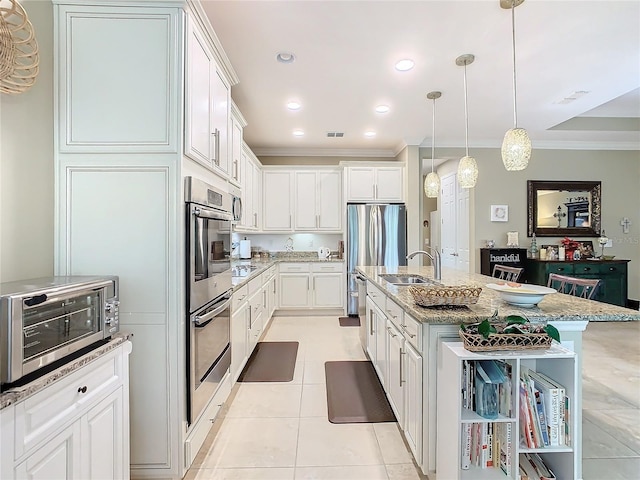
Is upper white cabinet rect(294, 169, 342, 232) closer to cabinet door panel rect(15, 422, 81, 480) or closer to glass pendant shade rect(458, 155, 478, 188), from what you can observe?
glass pendant shade rect(458, 155, 478, 188)

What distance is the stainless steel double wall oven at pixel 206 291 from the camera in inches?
67.5

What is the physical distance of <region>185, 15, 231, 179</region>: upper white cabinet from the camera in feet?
5.68

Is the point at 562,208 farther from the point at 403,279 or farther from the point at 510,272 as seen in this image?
the point at 403,279

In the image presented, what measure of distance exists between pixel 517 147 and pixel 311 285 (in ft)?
11.9

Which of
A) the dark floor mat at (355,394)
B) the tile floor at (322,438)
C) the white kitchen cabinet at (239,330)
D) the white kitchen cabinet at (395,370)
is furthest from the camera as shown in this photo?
the white kitchen cabinet at (239,330)

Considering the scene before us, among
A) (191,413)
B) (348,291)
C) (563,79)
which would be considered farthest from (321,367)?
(563,79)

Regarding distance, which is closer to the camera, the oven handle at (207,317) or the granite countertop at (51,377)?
the granite countertop at (51,377)

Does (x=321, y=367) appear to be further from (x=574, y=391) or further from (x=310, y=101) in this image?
(x=310, y=101)

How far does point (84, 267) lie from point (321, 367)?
2.26 meters

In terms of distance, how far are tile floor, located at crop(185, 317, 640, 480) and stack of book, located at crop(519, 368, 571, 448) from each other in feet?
2.12

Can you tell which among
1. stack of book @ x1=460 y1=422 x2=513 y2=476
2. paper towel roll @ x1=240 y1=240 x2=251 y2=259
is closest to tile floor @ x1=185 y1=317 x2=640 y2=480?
stack of book @ x1=460 y1=422 x2=513 y2=476

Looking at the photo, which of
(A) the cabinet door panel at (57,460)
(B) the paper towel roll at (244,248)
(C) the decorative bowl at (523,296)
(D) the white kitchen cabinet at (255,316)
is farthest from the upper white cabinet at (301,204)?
(A) the cabinet door panel at (57,460)

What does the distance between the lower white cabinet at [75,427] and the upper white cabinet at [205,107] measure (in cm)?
109

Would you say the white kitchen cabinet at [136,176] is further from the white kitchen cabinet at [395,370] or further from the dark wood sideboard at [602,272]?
the dark wood sideboard at [602,272]
